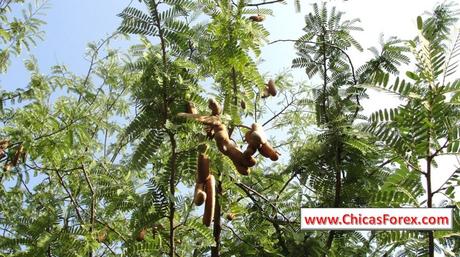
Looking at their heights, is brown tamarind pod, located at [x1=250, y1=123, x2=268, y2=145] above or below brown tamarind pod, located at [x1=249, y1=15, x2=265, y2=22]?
below

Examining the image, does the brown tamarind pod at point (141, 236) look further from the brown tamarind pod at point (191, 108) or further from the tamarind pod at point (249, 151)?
the tamarind pod at point (249, 151)

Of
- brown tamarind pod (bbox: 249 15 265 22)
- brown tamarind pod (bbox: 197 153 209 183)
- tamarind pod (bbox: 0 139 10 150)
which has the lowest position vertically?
brown tamarind pod (bbox: 197 153 209 183)

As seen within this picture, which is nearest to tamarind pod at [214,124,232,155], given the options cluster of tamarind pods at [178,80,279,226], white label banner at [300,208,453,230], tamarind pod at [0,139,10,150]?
cluster of tamarind pods at [178,80,279,226]

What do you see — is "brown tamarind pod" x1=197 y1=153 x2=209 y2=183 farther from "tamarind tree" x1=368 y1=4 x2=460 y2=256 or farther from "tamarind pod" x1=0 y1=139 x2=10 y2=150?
"tamarind pod" x1=0 y1=139 x2=10 y2=150

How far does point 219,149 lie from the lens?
2617mm

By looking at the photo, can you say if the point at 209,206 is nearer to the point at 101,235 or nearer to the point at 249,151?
the point at 249,151

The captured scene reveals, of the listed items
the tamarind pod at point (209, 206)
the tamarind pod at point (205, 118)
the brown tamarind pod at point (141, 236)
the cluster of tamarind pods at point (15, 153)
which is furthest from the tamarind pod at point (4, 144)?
the tamarind pod at point (209, 206)

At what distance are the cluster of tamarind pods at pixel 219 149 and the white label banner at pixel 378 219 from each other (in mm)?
755

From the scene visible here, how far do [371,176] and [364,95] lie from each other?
71 centimetres

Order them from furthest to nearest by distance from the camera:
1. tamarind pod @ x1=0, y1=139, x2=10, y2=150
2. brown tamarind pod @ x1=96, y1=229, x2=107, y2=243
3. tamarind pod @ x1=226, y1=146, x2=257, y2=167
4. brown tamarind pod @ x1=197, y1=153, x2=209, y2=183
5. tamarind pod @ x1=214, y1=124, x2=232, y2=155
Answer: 1. tamarind pod @ x1=0, y1=139, x2=10, y2=150
2. brown tamarind pod @ x1=96, y1=229, x2=107, y2=243
3. brown tamarind pod @ x1=197, y1=153, x2=209, y2=183
4. tamarind pod @ x1=214, y1=124, x2=232, y2=155
5. tamarind pod @ x1=226, y1=146, x2=257, y2=167

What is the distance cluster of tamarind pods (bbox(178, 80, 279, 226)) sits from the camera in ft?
7.98

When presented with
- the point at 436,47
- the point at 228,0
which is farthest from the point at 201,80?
the point at 436,47

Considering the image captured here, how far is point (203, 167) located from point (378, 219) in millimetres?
1003

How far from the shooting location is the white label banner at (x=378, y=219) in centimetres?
260
